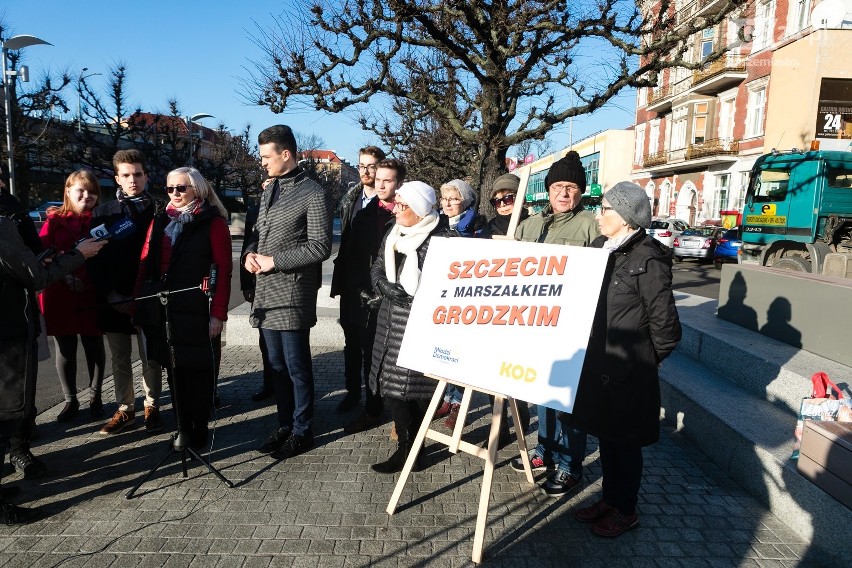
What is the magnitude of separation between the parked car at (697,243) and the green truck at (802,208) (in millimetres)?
5487

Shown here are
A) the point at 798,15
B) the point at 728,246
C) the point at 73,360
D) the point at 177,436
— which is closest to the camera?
the point at 177,436

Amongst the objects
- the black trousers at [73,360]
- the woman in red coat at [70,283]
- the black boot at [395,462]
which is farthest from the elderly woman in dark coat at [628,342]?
the black trousers at [73,360]

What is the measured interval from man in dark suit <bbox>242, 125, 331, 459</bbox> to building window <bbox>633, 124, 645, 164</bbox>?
39422 mm

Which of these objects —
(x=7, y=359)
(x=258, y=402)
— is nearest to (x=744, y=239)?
(x=258, y=402)

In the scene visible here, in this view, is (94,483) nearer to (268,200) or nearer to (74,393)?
(74,393)

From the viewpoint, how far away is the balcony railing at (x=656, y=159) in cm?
3375

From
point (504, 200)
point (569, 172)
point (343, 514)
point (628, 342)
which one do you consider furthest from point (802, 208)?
point (343, 514)

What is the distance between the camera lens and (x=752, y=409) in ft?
13.2

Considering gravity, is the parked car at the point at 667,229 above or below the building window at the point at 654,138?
below

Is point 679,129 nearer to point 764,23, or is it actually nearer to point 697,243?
point 764,23

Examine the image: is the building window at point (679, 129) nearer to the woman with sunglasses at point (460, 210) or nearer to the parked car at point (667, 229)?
the parked car at point (667, 229)

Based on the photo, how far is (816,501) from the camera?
112 inches

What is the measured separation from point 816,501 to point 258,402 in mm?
4269

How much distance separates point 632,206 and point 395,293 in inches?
59.0
